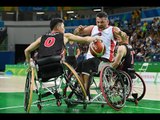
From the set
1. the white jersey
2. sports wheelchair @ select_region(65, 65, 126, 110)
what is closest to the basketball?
sports wheelchair @ select_region(65, 65, 126, 110)

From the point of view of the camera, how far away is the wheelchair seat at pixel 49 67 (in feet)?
16.2

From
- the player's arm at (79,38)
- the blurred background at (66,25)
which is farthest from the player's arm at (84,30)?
the blurred background at (66,25)

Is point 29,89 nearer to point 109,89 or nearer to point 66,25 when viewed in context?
point 109,89

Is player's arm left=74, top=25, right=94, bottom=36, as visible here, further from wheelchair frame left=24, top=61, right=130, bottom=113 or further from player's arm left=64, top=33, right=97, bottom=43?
wheelchair frame left=24, top=61, right=130, bottom=113

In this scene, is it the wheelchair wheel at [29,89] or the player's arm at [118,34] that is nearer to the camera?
the wheelchair wheel at [29,89]

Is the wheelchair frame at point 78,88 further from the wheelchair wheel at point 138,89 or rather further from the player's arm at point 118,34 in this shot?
the wheelchair wheel at point 138,89

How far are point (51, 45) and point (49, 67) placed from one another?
36cm

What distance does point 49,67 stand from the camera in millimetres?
4957

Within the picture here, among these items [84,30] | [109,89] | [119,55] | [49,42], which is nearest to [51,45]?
[49,42]

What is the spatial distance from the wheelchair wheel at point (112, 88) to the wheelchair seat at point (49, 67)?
0.64 meters

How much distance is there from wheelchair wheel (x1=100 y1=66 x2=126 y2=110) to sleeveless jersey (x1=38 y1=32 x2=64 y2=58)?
72 cm

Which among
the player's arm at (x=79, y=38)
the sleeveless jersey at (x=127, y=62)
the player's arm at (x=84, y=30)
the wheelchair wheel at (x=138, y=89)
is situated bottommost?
the wheelchair wheel at (x=138, y=89)
